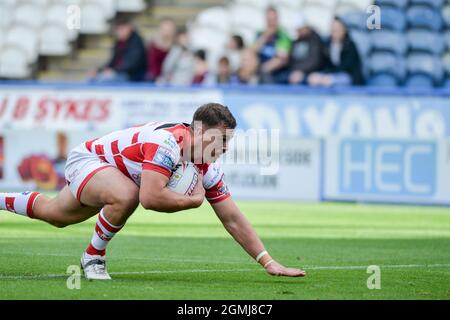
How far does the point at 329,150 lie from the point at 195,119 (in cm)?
1169

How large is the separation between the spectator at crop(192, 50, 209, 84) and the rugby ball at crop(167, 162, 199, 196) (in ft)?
46.2

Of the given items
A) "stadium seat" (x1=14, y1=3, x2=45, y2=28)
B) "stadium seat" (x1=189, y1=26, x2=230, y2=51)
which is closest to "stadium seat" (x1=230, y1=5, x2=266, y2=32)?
"stadium seat" (x1=189, y1=26, x2=230, y2=51)

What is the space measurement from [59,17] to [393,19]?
8.02m

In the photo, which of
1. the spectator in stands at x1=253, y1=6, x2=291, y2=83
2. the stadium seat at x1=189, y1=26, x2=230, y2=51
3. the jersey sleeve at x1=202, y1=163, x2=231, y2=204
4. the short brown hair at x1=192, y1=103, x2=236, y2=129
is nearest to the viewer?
the short brown hair at x1=192, y1=103, x2=236, y2=129

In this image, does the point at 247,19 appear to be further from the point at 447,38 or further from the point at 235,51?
the point at 447,38

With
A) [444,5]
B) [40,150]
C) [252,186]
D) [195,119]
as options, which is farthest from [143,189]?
[444,5]

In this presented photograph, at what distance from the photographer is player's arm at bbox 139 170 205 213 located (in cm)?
817

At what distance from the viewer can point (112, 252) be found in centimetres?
1111

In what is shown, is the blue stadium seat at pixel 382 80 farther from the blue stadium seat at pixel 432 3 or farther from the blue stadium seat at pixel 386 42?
the blue stadium seat at pixel 432 3

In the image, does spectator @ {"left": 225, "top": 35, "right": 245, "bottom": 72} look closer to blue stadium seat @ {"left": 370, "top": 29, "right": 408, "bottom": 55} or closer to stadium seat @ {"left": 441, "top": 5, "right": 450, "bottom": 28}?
blue stadium seat @ {"left": 370, "top": 29, "right": 408, "bottom": 55}

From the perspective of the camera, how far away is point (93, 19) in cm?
2612

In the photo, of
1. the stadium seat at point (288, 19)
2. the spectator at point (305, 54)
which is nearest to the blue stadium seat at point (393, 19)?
the stadium seat at point (288, 19)
